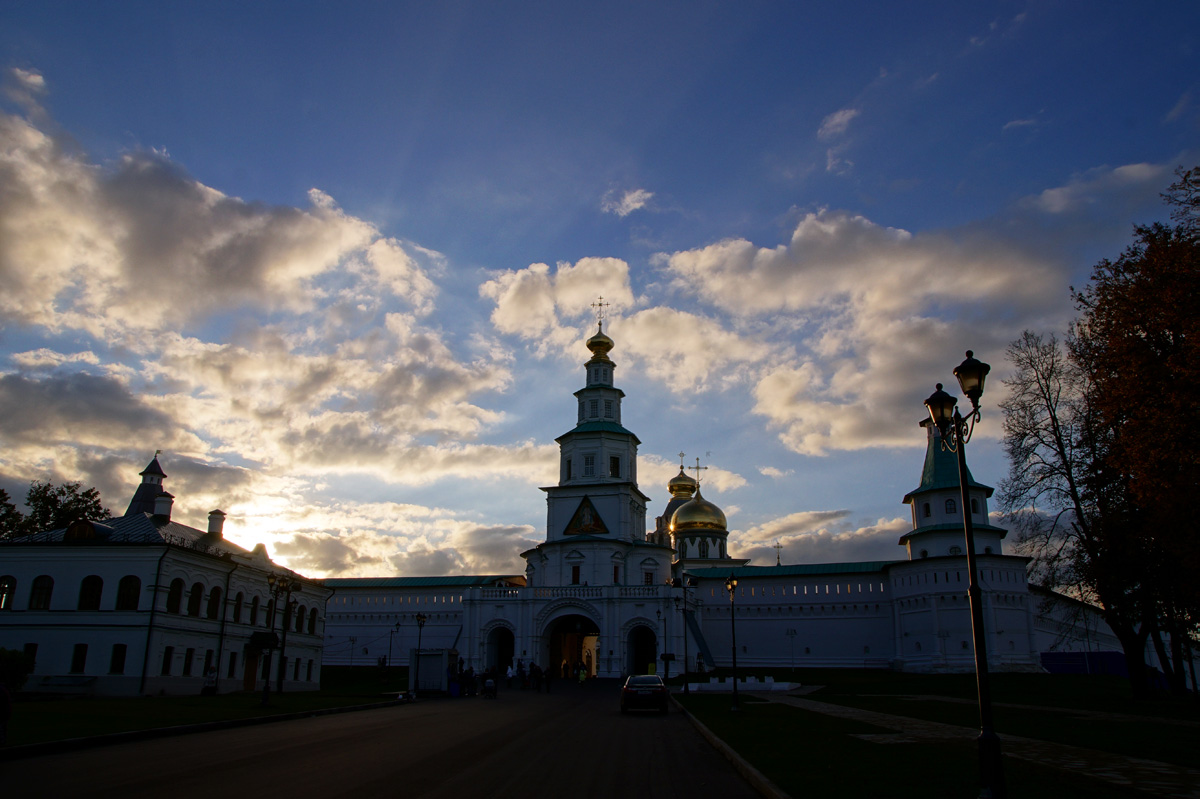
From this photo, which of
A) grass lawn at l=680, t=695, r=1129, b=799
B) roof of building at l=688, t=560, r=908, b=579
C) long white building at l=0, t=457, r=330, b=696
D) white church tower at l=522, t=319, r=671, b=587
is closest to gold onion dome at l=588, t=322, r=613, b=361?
white church tower at l=522, t=319, r=671, b=587

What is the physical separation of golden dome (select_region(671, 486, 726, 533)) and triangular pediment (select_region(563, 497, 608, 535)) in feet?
76.7

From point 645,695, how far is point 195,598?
23169 millimetres

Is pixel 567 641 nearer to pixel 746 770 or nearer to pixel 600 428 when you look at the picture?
pixel 600 428

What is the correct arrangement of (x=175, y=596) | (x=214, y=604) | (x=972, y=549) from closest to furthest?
(x=972, y=549) → (x=175, y=596) → (x=214, y=604)

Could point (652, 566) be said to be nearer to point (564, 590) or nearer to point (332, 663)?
point (564, 590)

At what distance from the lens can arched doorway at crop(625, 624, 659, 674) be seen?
55.8m

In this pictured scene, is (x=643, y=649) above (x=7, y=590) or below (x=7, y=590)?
below

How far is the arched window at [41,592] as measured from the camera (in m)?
34.8

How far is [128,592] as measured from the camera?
34.4 m

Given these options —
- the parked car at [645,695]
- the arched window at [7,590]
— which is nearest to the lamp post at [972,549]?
the parked car at [645,695]

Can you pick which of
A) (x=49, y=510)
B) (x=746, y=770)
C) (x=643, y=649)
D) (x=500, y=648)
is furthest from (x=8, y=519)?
(x=746, y=770)

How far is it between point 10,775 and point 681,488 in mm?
81042

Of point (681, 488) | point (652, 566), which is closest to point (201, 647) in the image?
point (652, 566)

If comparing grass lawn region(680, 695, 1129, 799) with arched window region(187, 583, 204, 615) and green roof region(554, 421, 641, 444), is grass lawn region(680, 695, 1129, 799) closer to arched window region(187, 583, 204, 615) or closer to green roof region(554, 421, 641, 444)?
arched window region(187, 583, 204, 615)
